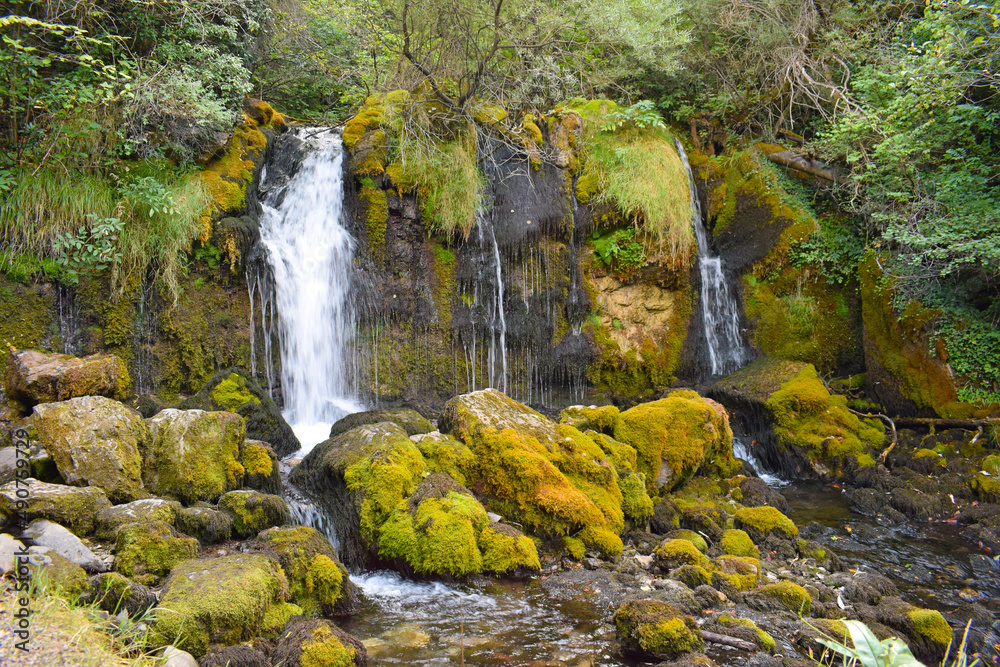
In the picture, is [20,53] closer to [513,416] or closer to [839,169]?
[513,416]

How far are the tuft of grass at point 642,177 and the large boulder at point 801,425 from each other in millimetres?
2917

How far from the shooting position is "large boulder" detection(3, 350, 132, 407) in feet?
20.5

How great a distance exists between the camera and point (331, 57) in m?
13.3

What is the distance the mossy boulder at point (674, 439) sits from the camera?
7340 mm

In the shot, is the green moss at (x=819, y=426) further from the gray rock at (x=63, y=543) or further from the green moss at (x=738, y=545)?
the gray rock at (x=63, y=543)

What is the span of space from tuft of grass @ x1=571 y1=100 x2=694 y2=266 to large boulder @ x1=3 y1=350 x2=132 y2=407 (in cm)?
863

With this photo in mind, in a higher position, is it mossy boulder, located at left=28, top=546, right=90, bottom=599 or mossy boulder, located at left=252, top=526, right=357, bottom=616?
mossy boulder, located at left=28, top=546, right=90, bottom=599

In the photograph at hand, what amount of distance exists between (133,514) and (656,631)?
13.4 feet

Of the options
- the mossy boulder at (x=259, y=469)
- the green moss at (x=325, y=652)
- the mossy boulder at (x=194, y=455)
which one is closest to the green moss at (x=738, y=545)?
the green moss at (x=325, y=652)

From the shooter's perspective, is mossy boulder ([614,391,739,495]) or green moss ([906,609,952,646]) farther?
mossy boulder ([614,391,739,495])

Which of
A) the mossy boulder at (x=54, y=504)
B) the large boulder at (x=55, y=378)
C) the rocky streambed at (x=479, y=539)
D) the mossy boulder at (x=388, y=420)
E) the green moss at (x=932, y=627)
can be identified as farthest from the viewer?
the mossy boulder at (x=388, y=420)

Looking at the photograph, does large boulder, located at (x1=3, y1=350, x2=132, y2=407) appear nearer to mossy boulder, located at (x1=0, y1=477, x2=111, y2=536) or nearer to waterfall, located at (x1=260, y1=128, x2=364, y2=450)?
mossy boulder, located at (x1=0, y1=477, x2=111, y2=536)

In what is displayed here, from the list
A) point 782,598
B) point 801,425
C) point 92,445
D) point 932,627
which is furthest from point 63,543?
point 801,425

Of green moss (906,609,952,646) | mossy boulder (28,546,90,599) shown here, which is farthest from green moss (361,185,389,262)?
green moss (906,609,952,646)
